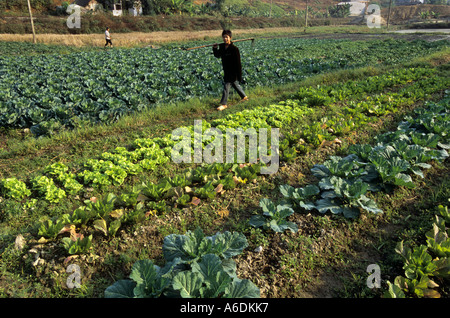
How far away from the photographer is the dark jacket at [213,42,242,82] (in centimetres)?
701

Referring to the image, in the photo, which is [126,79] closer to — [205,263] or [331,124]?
[331,124]

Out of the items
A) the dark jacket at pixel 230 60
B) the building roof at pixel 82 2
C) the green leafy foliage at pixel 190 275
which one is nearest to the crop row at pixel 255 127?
the dark jacket at pixel 230 60

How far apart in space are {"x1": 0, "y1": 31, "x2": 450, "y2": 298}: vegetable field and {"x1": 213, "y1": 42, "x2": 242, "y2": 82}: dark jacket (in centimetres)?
108

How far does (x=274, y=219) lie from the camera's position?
326 cm

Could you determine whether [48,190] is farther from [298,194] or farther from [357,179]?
[357,179]

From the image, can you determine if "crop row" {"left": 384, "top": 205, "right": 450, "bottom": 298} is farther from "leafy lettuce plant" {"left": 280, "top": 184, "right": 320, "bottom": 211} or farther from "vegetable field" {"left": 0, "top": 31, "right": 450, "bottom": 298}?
"leafy lettuce plant" {"left": 280, "top": 184, "right": 320, "bottom": 211}

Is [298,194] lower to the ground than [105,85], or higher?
lower

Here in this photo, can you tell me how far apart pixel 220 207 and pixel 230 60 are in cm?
459

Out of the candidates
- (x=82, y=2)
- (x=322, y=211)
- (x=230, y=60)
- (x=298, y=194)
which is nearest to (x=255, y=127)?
(x=230, y=60)

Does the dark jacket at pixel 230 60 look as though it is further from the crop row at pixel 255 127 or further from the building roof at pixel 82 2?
the building roof at pixel 82 2

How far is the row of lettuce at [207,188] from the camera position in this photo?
2.40m

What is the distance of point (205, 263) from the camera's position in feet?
7.97

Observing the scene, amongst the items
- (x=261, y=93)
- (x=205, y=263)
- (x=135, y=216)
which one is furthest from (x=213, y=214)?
(x=261, y=93)

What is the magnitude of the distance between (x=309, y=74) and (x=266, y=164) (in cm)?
839
